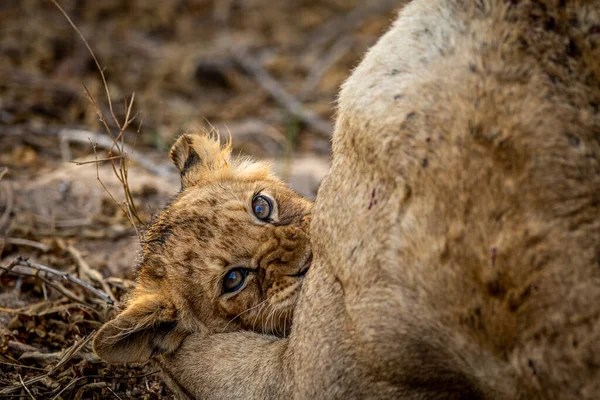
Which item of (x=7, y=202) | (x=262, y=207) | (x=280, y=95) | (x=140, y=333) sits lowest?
(x=280, y=95)

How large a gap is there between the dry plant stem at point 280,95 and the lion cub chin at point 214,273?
2.67m

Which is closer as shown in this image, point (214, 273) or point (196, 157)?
point (214, 273)

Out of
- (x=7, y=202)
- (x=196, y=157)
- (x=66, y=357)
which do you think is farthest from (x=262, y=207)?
(x=7, y=202)

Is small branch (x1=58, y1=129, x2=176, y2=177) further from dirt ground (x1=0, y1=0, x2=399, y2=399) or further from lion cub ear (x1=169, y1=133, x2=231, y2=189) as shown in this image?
lion cub ear (x1=169, y1=133, x2=231, y2=189)

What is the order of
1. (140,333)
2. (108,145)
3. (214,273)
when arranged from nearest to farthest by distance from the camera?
(140,333), (214,273), (108,145)

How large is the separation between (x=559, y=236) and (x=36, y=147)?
4197mm

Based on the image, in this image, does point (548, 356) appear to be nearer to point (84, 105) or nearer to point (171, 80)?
point (84, 105)

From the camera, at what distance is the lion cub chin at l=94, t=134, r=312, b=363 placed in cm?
273

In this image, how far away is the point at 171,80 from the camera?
22.8 ft

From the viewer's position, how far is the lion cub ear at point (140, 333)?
261 cm

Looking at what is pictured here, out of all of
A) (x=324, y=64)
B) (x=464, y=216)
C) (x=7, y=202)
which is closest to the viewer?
(x=464, y=216)

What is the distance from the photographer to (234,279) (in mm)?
2859

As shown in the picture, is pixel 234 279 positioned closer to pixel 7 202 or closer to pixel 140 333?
pixel 140 333

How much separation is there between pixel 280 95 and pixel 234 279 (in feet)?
13.1
